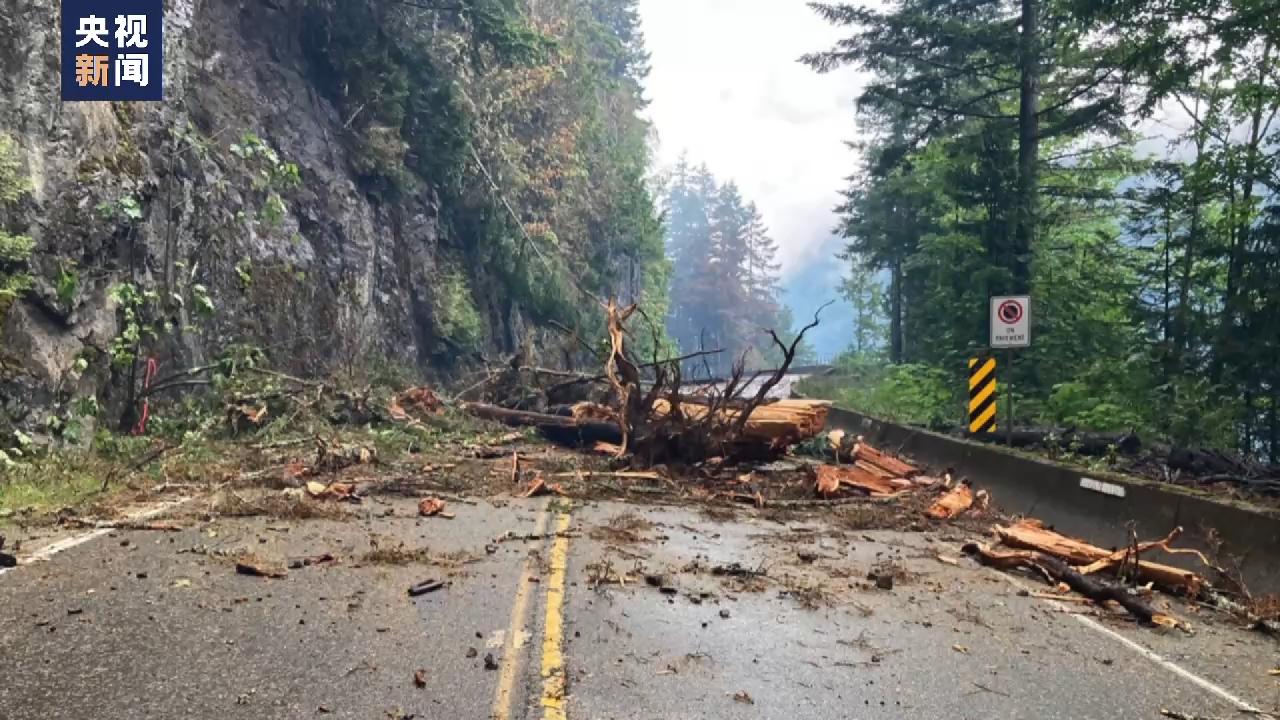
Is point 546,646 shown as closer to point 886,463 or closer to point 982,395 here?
point 886,463

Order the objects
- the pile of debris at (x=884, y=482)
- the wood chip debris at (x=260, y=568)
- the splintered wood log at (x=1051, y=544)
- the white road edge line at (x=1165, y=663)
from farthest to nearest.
→ the pile of debris at (x=884, y=482) → the splintered wood log at (x=1051, y=544) → the wood chip debris at (x=260, y=568) → the white road edge line at (x=1165, y=663)

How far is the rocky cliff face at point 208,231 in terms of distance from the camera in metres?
11.4

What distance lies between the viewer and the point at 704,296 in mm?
93562

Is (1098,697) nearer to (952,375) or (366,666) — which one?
(366,666)

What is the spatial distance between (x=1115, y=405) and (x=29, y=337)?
17.8m

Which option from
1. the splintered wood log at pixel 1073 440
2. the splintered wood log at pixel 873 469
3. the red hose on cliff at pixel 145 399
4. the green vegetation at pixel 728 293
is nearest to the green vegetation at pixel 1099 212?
the splintered wood log at pixel 1073 440

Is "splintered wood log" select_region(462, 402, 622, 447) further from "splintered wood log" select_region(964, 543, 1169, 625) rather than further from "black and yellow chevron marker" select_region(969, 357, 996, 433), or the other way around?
"splintered wood log" select_region(964, 543, 1169, 625)

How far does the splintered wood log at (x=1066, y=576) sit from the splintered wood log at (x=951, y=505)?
2.22 metres

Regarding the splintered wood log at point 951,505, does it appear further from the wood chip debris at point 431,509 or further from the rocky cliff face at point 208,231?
the rocky cliff face at point 208,231

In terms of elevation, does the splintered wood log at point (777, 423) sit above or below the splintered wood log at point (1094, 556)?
above

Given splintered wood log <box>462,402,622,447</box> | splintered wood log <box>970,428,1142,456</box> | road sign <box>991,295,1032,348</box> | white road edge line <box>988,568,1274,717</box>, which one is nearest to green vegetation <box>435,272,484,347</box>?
splintered wood log <box>462,402,622,447</box>

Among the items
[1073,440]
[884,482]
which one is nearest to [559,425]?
[884,482]

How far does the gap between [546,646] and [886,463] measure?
1025cm

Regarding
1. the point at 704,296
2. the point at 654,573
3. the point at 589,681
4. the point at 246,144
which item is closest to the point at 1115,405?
the point at 654,573
